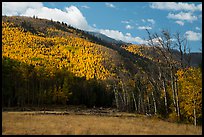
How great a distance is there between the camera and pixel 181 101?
1553 inches

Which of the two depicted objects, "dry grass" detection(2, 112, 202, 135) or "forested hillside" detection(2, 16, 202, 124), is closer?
"dry grass" detection(2, 112, 202, 135)

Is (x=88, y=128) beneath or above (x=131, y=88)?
beneath

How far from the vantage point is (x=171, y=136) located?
16.8 m

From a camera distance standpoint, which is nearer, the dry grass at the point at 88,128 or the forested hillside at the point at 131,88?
the dry grass at the point at 88,128

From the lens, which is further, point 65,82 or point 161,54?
point 65,82

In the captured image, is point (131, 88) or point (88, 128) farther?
point (131, 88)

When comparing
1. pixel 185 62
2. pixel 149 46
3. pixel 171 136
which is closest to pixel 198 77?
pixel 185 62

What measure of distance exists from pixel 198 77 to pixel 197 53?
4.04 metres

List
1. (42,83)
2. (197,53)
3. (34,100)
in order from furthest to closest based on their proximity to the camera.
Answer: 1. (42,83)
2. (34,100)
3. (197,53)

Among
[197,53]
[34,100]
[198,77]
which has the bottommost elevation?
[34,100]

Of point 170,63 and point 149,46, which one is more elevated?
point 149,46

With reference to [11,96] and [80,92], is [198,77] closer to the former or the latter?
[11,96]

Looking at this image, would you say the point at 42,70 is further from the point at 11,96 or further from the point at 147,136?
the point at 147,136

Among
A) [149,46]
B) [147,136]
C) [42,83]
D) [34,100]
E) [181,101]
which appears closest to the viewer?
[147,136]
